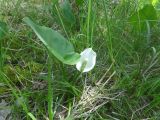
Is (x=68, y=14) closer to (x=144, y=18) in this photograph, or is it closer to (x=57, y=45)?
(x=144, y=18)

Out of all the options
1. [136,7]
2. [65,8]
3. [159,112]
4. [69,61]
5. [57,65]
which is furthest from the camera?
[136,7]

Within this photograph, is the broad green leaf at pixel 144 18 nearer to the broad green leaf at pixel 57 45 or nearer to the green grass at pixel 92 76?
the green grass at pixel 92 76

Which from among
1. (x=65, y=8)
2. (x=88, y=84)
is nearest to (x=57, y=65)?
(x=88, y=84)

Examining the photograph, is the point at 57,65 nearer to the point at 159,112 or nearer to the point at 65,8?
the point at 65,8

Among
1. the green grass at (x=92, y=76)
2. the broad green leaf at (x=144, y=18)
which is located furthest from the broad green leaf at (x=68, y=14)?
the broad green leaf at (x=144, y=18)

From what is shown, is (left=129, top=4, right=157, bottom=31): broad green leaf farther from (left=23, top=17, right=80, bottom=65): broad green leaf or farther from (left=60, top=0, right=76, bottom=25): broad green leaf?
(left=23, top=17, right=80, bottom=65): broad green leaf

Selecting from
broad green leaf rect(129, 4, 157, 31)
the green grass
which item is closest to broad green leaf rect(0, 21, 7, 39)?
the green grass
